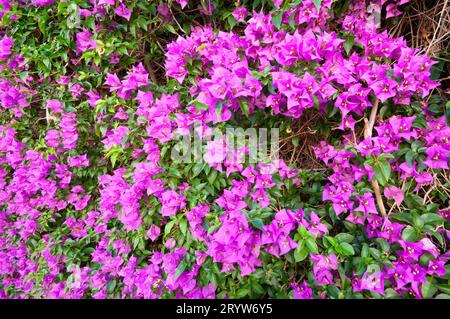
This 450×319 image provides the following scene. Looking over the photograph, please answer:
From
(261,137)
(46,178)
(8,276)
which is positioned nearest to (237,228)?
(261,137)

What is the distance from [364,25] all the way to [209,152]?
2.62ft

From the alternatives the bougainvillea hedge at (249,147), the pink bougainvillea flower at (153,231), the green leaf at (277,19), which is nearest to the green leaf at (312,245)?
the bougainvillea hedge at (249,147)

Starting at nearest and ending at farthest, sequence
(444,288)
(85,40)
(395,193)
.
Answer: (444,288)
(395,193)
(85,40)

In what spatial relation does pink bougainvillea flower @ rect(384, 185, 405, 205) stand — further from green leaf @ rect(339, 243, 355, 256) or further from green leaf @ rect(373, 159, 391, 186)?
green leaf @ rect(339, 243, 355, 256)

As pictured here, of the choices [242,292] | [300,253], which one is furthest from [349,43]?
[242,292]

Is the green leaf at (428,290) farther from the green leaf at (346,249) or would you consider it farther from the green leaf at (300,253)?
the green leaf at (300,253)

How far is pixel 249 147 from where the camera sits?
3.85ft

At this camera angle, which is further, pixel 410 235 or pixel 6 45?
pixel 6 45

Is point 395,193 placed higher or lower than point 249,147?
lower

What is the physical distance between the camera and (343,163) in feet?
3.88

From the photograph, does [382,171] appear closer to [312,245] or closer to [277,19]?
[312,245]

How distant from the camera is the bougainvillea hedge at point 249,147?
108 cm

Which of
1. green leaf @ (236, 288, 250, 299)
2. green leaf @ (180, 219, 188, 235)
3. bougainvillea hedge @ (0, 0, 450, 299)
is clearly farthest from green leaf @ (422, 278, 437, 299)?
green leaf @ (180, 219, 188, 235)

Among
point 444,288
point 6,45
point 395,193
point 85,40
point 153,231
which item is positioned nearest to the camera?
point 444,288
